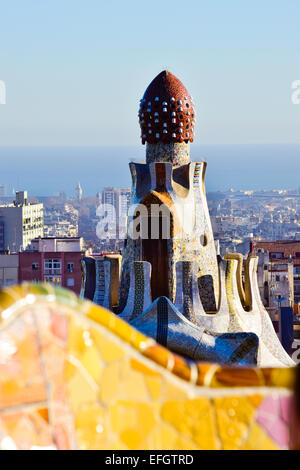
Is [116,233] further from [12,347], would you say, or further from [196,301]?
[12,347]

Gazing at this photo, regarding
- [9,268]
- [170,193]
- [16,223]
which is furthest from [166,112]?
[16,223]

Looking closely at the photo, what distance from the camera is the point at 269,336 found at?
901 centimetres

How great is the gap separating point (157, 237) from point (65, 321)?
596cm

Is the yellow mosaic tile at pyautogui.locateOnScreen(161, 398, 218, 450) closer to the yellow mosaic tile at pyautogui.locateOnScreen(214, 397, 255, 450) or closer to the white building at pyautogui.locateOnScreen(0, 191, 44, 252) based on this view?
the yellow mosaic tile at pyautogui.locateOnScreen(214, 397, 255, 450)

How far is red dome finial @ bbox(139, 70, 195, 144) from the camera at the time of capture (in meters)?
Result: 8.93

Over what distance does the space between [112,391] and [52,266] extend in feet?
71.5

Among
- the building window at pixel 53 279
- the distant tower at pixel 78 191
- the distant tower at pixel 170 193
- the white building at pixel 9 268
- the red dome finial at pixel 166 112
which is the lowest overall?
the building window at pixel 53 279

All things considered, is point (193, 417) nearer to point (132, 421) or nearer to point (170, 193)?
point (132, 421)

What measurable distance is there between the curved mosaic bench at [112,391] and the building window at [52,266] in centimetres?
2154

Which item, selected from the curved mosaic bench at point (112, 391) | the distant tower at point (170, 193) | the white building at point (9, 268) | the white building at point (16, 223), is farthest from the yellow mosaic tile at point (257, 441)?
the white building at point (16, 223)

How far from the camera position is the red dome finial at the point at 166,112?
893cm

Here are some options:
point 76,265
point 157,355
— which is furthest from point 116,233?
point 157,355

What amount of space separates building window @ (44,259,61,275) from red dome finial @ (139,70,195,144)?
51.0 feet

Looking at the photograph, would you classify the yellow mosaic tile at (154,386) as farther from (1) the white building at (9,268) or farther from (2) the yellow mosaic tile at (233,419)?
(1) the white building at (9,268)
